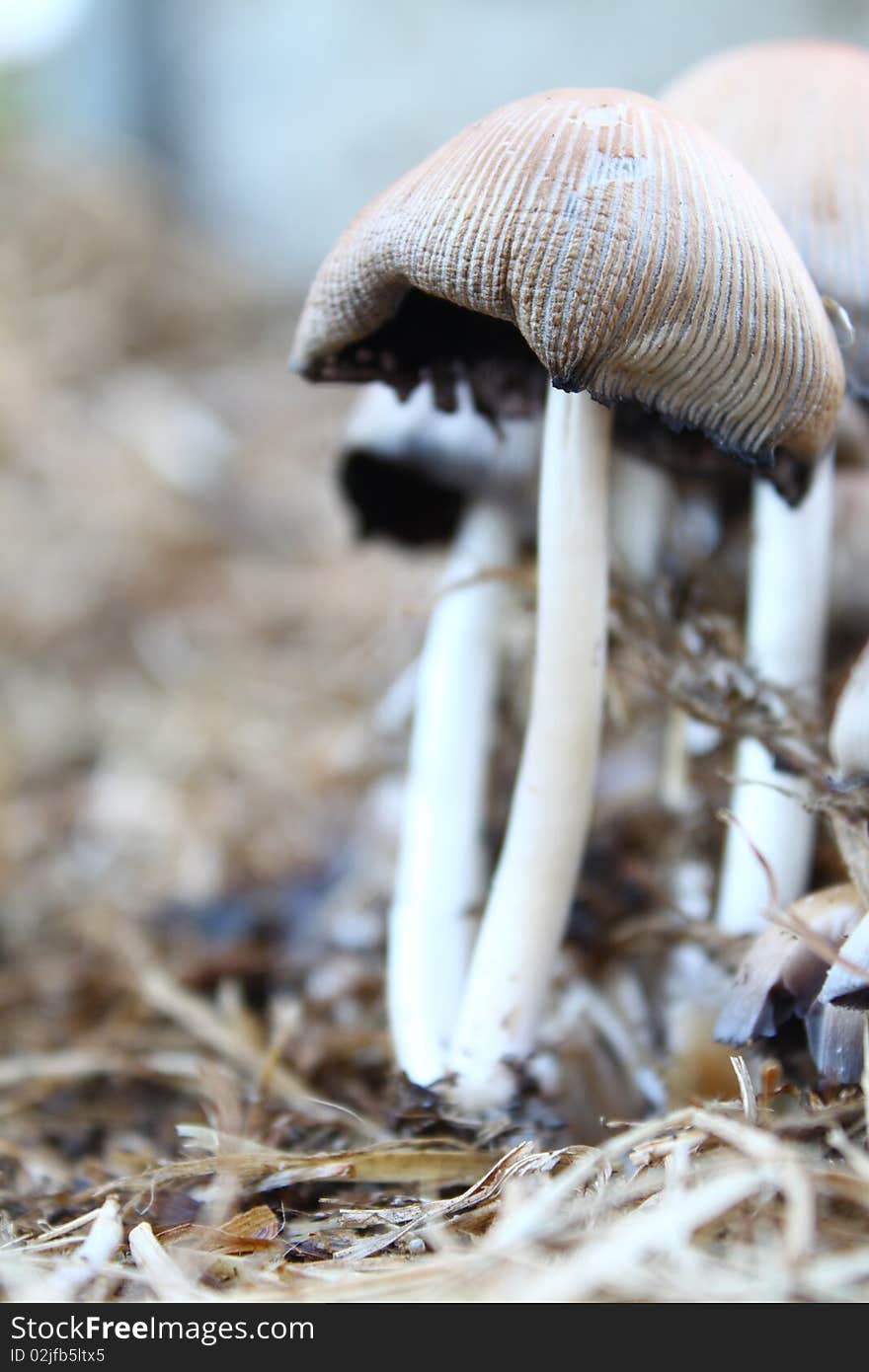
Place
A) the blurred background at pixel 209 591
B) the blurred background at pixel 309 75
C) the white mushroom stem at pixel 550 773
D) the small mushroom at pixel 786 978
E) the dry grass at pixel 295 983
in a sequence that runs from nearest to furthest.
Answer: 1. the dry grass at pixel 295 983
2. the small mushroom at pixel 786 978
3. the white mushroom stem at pixel 550 773
4. the blurred background at pixel 209 591
5. the blurred background at pixel 309 75

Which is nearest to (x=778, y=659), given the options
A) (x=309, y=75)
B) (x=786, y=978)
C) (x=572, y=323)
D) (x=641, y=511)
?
(x=641, y=511)

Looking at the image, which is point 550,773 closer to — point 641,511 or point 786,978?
point 786,978

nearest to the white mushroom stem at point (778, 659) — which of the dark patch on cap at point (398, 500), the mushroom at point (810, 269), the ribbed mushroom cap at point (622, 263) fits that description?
the mushroom at point (810, 269)

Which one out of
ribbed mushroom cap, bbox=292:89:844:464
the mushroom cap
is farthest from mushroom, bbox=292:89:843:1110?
the mushroom cap

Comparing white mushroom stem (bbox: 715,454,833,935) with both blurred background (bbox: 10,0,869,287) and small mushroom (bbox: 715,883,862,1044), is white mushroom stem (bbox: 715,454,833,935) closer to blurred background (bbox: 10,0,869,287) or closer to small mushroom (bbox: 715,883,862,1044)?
small mushroom (bbox: 715,883,862,1044)

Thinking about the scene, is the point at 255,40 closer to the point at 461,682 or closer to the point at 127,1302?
the point at 461,682

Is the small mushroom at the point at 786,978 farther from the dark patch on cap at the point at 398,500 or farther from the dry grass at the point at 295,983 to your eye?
the dark patch on cap at the point at 398,500

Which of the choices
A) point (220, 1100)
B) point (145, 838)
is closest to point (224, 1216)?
point (220, 1100)
